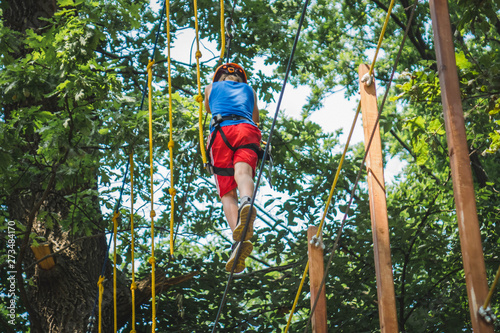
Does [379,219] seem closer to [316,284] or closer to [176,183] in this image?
[316,284]

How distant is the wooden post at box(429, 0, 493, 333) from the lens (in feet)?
6.93

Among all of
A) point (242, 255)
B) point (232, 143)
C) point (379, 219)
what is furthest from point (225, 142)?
point (379, 219)

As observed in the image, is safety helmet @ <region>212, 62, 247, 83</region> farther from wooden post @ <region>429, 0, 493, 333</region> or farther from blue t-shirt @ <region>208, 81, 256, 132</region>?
wooden post @ <region>429, 0, 493, 333</region>

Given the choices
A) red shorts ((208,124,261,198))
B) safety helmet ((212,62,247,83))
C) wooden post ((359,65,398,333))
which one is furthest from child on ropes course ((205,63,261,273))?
wooden post ((359,65,398,333))

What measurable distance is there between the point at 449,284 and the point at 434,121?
219 cm

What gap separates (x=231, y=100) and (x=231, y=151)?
39 centimetres

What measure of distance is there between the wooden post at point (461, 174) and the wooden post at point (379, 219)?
2.82 feet

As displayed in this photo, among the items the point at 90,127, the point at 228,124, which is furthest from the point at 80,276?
the point at 228,124

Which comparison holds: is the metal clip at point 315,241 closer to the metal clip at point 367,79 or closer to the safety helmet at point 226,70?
the metal clip at point 367,79

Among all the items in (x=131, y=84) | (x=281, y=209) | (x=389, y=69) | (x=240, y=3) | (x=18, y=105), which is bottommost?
(x=281, y=209)

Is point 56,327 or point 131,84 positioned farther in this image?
point 131,84

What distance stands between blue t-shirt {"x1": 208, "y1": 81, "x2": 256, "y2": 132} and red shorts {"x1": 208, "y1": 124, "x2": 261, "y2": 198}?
0.06m

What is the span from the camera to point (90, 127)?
5102 mm

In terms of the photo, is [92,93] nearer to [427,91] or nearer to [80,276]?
[80,276]
